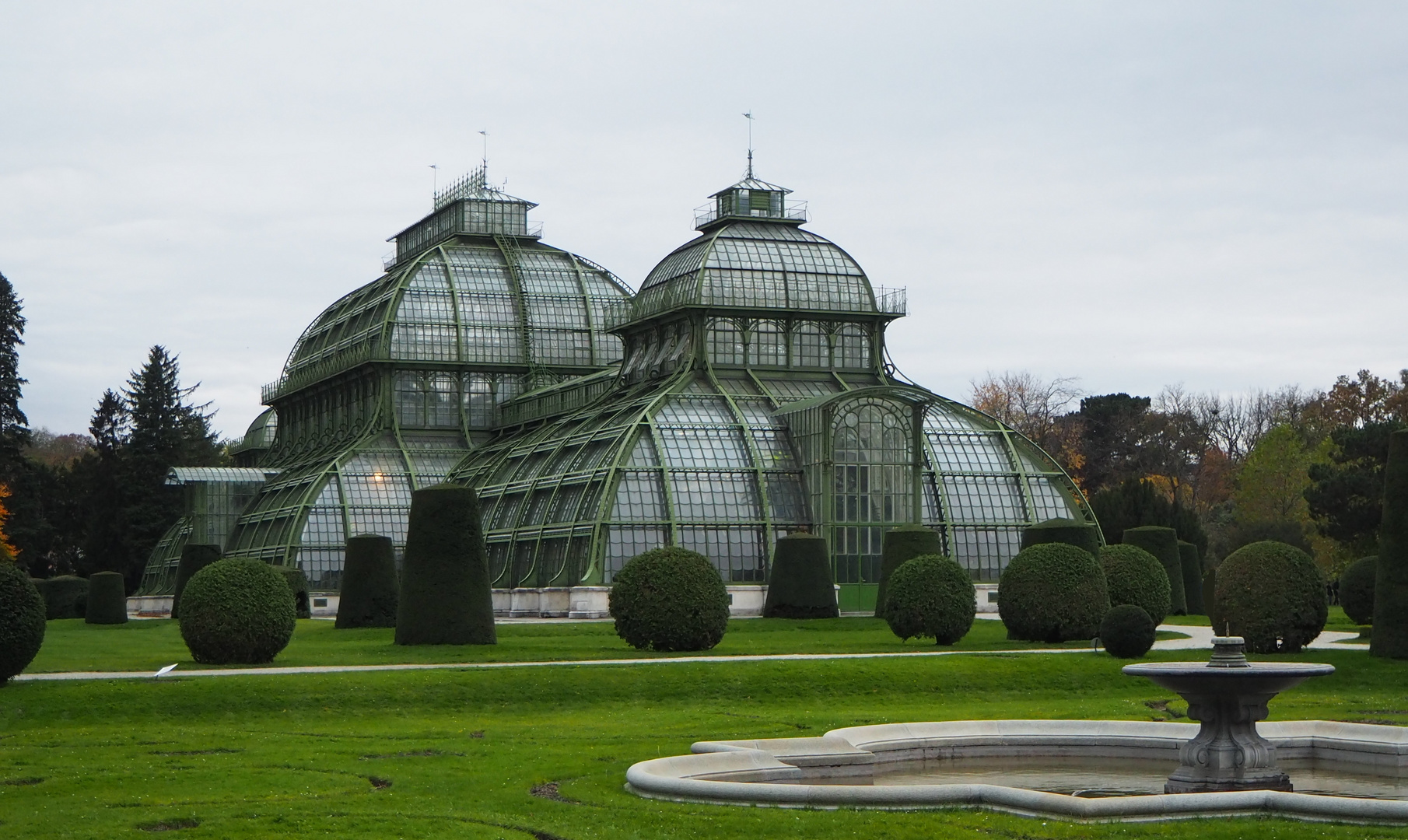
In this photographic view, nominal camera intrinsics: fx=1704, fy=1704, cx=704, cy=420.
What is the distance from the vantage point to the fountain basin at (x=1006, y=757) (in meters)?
18.9

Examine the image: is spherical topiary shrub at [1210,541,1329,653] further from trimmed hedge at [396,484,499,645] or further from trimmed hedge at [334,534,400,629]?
trimmed hedge at [334,534,400,629]

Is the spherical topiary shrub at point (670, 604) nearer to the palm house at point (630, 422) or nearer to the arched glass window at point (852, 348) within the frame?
the palm house at point (630, 422)

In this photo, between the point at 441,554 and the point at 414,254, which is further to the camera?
the point at 414,254

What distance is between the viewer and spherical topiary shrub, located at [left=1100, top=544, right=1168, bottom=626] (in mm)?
48781

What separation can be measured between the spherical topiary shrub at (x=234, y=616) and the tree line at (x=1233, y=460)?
34.3 metres

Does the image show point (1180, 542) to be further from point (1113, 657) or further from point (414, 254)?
point (414, 254)

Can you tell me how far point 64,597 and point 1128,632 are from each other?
50.4 meters

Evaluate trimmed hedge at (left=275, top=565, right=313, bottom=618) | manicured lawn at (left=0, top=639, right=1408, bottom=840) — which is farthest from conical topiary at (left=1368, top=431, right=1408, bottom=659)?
trimmed hedge at (left=275, top=565, right=313, bottom=618)

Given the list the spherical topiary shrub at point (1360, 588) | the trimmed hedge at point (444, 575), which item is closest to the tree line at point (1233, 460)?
the spherical topiary shrub at point (1360, 588)

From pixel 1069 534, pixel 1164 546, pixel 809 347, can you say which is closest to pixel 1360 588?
pixel 1069 534

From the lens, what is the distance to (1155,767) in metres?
24.7

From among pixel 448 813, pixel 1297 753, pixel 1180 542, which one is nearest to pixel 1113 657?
pixel 1297 753

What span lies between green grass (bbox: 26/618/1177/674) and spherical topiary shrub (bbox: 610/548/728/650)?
0.58 metres

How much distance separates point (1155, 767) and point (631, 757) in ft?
24.9
